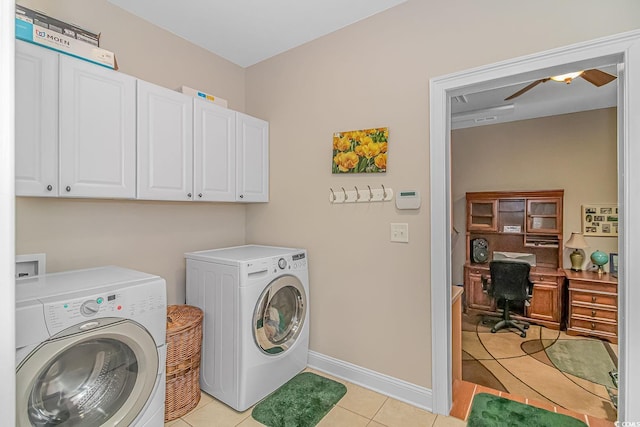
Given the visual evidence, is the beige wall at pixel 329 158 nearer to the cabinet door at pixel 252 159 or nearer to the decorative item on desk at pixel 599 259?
the cabinet door at pixel 252 159

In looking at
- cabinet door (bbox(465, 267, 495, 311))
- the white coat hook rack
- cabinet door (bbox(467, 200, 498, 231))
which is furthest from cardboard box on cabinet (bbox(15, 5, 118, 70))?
cabinet door (bbox(465, 267, 495, 311))

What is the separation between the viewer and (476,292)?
4.29 meters

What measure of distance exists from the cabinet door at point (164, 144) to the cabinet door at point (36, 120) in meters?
0.41

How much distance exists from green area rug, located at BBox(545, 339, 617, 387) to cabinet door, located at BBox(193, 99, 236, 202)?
3.35 metres

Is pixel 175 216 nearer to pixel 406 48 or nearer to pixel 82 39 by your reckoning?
pixel 82 39

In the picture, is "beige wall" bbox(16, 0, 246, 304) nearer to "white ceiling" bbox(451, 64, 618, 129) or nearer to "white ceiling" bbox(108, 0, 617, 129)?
"white ceiling" bbox(108, 0, 617, 129)

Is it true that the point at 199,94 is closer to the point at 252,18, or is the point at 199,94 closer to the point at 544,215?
the point at 252,18

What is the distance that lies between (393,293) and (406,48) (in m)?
1.67

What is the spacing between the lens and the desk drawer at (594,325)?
3334mm

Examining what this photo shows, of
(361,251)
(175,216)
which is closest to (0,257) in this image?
(175,216)

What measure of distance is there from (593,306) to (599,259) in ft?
1.86

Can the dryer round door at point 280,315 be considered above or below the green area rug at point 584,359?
above

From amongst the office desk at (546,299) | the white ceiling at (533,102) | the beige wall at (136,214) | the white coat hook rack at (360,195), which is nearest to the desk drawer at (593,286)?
the office desk at (546,299)

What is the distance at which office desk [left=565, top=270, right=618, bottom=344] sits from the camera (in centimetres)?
335
